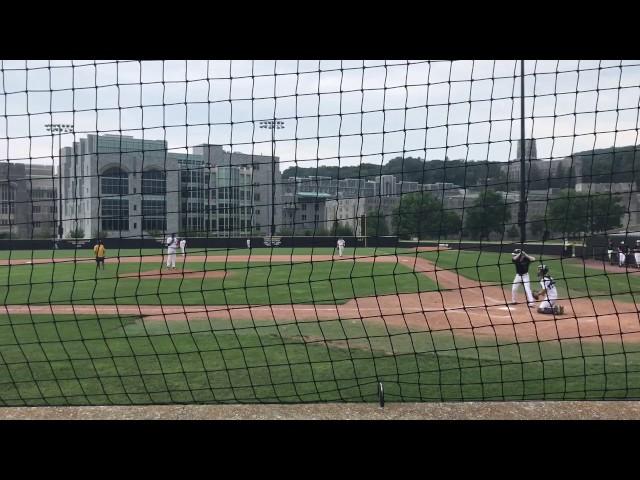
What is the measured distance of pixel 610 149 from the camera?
13.5 ft

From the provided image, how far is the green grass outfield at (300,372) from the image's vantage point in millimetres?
4953

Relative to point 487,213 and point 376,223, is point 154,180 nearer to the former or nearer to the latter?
point 376,223

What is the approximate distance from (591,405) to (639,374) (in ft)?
13.2

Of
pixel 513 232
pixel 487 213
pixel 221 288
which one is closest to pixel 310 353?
pixel 221 288

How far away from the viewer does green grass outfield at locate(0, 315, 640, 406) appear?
195 inches

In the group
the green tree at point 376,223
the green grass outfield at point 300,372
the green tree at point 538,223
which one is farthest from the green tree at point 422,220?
the green grass outfield at point 300,372

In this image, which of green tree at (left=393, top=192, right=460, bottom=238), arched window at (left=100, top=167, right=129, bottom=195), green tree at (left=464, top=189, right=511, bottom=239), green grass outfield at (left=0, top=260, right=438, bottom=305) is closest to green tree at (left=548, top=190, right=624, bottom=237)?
green tree at (left=464, top=189, right=511, bottom=239)

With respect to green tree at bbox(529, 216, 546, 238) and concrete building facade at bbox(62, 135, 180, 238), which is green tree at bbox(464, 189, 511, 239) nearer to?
green tree at bbox(529, 216, 546, 238)

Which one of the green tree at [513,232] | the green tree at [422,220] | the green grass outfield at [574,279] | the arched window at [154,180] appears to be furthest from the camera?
the green tree at [513,232]

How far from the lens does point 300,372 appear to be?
5996 mm

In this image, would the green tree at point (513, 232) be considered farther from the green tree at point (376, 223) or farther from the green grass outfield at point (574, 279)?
the green tree at point (376, 223)
